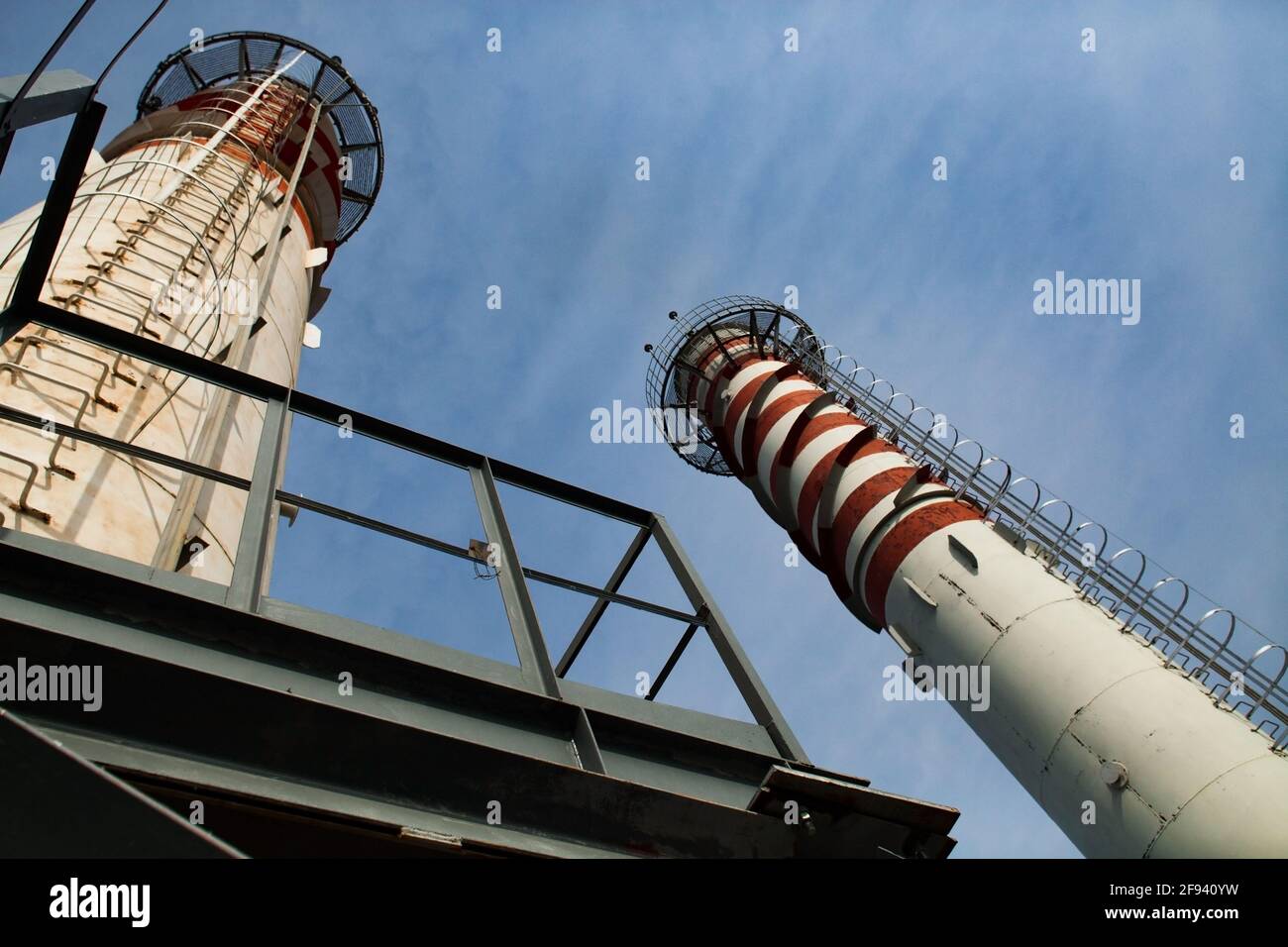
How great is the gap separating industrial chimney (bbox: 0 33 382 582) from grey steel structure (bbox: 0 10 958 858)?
1.42 m

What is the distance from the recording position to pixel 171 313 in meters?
9.69

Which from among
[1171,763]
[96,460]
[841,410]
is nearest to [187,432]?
[96,460]

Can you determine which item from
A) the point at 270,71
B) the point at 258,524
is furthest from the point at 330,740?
the point at 270,71

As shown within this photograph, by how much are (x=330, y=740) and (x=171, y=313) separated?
720 centimetres

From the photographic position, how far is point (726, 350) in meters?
28.7

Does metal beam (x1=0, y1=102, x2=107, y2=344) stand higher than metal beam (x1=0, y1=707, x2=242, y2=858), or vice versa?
metal beam (x1=0, y1=102, x2=107, y2=344)

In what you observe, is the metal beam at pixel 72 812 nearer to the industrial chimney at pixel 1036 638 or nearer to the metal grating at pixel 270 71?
the industrial chimney at pixel 1036 638

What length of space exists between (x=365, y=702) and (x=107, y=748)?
110 cm

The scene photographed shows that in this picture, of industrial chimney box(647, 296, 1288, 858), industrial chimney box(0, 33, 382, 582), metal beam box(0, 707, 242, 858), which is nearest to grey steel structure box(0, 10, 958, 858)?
metal beam box(0, 707, 242, 858)

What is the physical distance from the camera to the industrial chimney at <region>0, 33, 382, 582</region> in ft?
23.3

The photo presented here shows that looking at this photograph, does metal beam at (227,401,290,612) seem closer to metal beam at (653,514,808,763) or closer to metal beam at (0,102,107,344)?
metal beam at (0,102,107,344)
